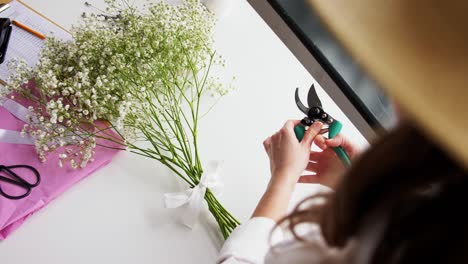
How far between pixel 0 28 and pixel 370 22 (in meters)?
0.89

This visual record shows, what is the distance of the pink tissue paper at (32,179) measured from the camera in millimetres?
789

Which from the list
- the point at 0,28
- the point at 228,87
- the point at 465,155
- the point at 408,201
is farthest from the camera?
the point at 228,87

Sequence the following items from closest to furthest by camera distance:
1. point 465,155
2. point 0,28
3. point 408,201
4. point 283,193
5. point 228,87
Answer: point 465,155, point 408,201, point 283,193, point 0,28, point 228,87

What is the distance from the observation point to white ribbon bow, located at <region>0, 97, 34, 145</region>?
2.85ft

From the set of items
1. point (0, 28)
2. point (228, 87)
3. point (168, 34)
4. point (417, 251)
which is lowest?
point (417, 251)

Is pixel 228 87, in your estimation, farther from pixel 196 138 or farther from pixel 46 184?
pixel 46 184

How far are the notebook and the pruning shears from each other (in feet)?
1.94

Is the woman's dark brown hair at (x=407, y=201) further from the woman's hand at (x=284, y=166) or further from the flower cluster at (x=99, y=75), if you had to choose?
the flower cluster at (x=99, y=75)

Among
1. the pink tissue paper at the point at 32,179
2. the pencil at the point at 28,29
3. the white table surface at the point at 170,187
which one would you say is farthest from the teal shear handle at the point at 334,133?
the pencil at the point at 28,29

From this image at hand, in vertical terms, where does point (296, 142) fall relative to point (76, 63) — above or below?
below

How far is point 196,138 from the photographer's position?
97cm

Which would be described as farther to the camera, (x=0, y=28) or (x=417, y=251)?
(x=0, y=28)

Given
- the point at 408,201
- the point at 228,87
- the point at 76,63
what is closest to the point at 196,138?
the point at 228,87

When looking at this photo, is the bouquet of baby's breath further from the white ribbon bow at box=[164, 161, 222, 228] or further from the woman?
the woman
